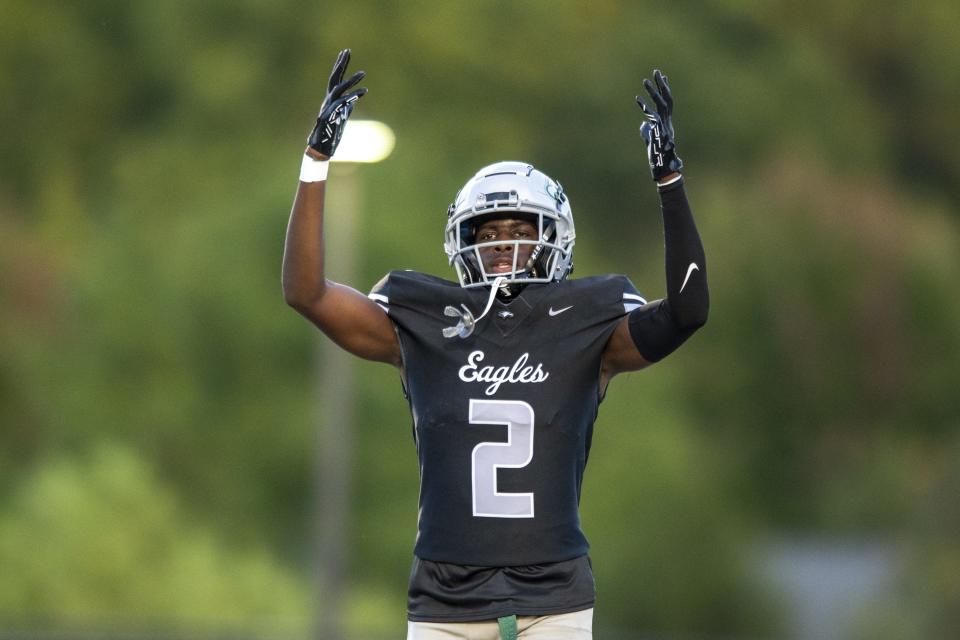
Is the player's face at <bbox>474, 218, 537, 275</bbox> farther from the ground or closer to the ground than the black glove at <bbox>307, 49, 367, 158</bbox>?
closer to the ground

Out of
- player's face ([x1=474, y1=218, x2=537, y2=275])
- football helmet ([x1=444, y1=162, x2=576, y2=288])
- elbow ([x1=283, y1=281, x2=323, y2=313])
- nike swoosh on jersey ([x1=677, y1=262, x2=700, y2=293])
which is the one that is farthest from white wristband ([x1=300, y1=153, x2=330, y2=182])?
nike swoosh on jersey ([x1=677, y1=262, x2=700, y2=293])

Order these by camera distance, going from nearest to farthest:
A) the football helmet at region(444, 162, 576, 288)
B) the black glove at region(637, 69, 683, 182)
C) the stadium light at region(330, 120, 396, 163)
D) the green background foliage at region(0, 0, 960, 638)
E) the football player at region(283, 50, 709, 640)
Result: the football player at region(283, 50, 709, 640), the black glove at region(637, 69, 683, 182), the football helmet at region(444, 162, 576, 288), the stadium light at region(330, 120, 396, 163), the green background foliage at region(0, 0, 960, 638)

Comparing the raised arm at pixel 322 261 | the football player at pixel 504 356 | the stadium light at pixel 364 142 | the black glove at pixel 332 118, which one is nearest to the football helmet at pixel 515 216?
the football player at pixel 504 356

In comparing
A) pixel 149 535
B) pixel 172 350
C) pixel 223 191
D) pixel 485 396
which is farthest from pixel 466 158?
pixel 485 396

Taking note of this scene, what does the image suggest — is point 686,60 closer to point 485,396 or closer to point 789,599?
point 789,599

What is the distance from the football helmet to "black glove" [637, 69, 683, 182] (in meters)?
0.32

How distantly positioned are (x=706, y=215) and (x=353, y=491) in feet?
29.3

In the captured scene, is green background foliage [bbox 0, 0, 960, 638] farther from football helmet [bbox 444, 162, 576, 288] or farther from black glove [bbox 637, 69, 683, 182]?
black glove [bbox 637, 69, 683, 182]

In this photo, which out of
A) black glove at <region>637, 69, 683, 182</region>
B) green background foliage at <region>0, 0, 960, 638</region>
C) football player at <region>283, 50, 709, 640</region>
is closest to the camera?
football player at <region>283, 50, 709, 640</region>

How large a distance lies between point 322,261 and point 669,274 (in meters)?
1.00

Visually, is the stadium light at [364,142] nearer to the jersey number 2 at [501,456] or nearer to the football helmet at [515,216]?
the football helmet at [515,216]

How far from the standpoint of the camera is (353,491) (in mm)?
22062

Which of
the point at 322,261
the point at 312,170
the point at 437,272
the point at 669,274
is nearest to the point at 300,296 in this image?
the point at 322,261

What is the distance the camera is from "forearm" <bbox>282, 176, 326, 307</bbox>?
199 inches
